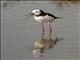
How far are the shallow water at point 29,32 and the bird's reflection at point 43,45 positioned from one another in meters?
0.10

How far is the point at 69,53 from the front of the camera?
24.3 feet

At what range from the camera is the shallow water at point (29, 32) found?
741 centimetres

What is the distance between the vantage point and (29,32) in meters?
9.05

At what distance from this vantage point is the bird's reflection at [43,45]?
755cm

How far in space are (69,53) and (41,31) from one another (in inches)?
73.0

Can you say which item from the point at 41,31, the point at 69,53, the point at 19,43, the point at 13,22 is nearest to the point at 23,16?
the point at 13,22

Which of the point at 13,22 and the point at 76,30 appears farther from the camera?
the point at 13,22

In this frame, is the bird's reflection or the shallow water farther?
the bird's reflection

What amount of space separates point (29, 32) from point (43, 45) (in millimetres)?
1052

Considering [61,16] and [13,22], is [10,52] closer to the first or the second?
[13,22]

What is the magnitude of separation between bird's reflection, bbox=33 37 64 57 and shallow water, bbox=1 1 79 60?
0.33 ft

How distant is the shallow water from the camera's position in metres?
7.41

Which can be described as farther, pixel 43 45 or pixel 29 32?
pixel 29 32

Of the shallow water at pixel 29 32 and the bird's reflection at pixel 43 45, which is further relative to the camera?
the bird's reflection at pixel 43 45
